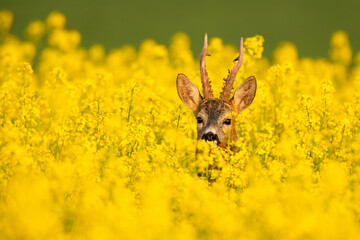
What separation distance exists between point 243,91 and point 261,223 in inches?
149

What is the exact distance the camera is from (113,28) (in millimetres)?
26859

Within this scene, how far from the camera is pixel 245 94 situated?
888 centimetres

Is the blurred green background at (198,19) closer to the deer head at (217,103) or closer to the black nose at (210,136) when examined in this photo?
the deer head at (217,103)

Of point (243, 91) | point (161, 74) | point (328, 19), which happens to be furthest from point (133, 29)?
point (243, 91)

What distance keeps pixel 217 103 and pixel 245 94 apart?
25.3 inches

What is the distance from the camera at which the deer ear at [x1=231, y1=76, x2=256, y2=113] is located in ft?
29.0

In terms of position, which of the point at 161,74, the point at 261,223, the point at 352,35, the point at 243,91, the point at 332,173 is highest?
the point at 352,35

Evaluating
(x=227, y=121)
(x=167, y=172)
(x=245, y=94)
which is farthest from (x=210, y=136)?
(x=245, y=94)

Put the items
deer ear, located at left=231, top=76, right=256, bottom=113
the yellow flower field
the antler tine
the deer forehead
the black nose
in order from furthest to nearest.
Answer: deer ear, located at left=231, top=76, right=256, bottom=113 → the antler tine → the deer forehead → the black nose → the yellow flower field

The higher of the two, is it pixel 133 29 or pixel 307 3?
pixel 307 3

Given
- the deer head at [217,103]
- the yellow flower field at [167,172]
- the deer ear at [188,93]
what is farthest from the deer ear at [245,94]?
the yellow flower field at [167,172]

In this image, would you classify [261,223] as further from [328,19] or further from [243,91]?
[328,19]

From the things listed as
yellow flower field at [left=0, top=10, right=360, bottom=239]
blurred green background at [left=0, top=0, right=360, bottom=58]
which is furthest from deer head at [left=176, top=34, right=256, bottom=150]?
blurred green background at [left=0, top=0, right=360, bottom=58]

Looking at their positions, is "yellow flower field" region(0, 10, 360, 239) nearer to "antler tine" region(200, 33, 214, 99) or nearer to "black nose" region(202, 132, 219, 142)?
"black nose" region(202, 132, 219, 142)
